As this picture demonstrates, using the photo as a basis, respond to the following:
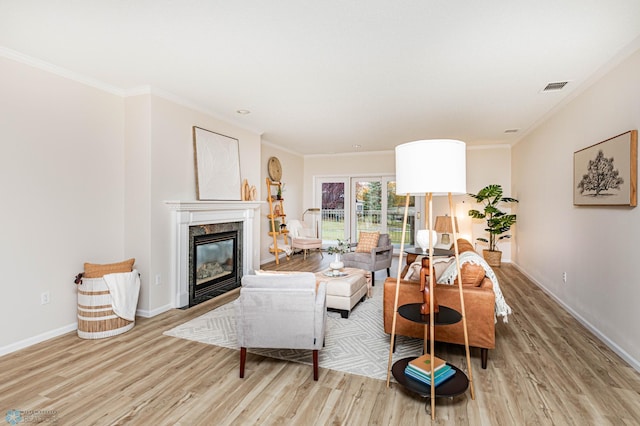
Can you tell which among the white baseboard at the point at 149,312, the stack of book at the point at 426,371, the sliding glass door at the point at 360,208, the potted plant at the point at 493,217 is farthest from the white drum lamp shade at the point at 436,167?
the sliding glass door at the point at 360,208

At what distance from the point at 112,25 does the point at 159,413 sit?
274cm

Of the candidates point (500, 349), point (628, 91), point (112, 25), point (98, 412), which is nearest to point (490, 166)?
point (628, 91)

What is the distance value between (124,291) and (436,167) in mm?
3191

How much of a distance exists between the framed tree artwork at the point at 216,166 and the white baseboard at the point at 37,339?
1.96 m

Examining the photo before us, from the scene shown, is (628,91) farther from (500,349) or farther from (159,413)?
(159,413)

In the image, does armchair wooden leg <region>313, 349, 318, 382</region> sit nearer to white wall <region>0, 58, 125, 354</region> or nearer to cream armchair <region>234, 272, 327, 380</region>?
cream armchair <region>234, 272, 327, 380</region>

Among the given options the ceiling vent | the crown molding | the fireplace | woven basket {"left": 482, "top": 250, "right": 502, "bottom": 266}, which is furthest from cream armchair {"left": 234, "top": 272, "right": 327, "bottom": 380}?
Result: woven basket {"left": 482, "top": 250, "right": 502, "bottom": 266}

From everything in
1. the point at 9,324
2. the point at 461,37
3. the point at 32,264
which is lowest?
the point at 9,324

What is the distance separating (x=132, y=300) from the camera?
3344 mm

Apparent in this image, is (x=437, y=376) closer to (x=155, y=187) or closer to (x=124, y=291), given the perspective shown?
(x=124, y=291)

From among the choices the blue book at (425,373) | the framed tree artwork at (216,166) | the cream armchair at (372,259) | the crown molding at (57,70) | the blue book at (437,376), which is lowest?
the blue book at (437,376)

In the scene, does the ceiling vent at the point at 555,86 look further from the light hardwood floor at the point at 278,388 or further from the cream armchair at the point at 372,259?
the cream armchair at the point at 372,259

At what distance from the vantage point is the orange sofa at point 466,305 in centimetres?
246

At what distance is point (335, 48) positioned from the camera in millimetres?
2697
